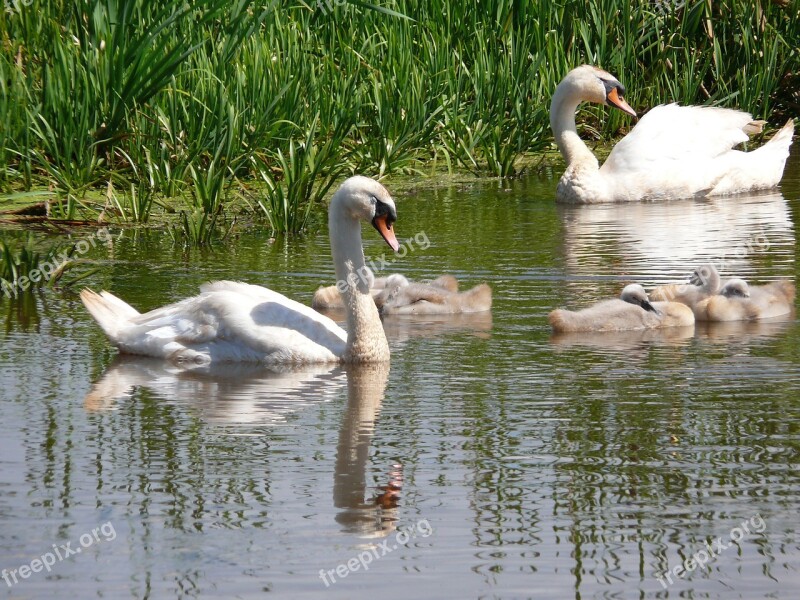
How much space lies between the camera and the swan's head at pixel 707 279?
25.8 feet

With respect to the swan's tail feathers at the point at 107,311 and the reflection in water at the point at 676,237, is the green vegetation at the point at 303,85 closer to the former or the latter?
the reflection in water at the point at 676,237

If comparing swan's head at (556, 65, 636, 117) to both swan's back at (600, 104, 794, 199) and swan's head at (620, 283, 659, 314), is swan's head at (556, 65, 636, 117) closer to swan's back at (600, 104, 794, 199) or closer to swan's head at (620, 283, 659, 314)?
swan's back at (600, 104, 794, 199)

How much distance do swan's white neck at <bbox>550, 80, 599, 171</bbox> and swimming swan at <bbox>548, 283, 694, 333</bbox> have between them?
4825 millimetres

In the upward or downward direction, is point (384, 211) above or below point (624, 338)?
above

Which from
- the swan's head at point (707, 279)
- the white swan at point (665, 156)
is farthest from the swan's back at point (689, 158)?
the swan's head at point (707, 279)

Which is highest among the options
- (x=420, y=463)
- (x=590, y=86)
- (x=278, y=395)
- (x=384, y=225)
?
(x=590, y=86)

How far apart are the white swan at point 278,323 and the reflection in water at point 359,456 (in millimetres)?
175

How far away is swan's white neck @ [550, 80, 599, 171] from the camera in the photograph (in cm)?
1243

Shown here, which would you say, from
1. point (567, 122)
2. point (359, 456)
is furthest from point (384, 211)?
point (567, 122)

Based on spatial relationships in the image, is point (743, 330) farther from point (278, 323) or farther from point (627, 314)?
point (278, 323)

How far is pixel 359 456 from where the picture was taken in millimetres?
5246

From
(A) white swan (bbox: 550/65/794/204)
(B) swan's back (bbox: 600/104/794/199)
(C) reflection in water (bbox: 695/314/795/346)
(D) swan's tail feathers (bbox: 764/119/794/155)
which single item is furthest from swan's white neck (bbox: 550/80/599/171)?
(C) reflection in water (bbox: 695/314/795/346)

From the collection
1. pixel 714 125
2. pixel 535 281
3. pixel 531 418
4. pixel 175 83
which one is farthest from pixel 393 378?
pixel 714 125

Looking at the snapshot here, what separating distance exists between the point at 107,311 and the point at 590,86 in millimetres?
6465
